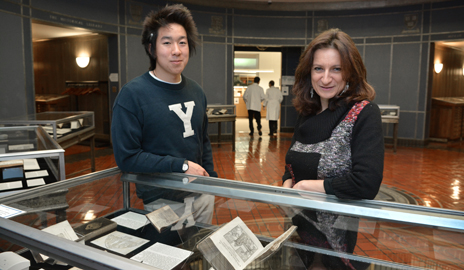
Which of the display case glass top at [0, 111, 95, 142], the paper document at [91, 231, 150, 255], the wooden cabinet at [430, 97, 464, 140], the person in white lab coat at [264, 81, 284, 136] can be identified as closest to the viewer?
the paper document at [91, 231, 150, 255]

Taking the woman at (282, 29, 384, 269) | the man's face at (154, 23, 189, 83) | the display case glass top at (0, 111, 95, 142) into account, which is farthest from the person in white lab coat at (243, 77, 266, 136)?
the woman at (282, 29, 384, 269)

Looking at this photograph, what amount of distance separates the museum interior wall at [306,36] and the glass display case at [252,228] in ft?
21.6

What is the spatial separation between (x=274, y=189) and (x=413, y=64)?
9224mm

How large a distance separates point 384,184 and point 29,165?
473 cm

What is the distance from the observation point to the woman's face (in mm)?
1431

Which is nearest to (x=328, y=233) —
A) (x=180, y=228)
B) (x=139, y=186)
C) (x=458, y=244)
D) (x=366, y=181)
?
(x=366, y=181)

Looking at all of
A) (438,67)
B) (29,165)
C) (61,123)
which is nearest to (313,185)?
(29,165)

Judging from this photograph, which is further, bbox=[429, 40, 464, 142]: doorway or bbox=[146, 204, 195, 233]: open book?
bbox=[429, 40, 464, 142]: doorway

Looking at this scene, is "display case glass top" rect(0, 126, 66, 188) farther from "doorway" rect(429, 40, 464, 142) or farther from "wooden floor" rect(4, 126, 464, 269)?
"doorway" rect(429, 40, 464, 142)

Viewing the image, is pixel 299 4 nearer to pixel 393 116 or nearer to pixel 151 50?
pixel 393 116

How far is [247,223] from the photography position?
1222 mm

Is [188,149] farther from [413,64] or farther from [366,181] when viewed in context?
[413,64]

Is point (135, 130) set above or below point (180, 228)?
above

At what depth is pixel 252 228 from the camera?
121 cm
